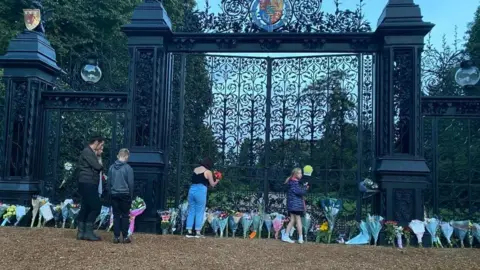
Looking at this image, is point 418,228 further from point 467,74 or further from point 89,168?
point 89,168

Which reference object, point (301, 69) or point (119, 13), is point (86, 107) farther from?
point (119, 13)

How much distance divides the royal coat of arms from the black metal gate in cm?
64

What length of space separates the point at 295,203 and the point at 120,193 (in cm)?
287

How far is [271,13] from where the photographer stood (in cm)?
880

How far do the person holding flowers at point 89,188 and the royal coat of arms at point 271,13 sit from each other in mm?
3824

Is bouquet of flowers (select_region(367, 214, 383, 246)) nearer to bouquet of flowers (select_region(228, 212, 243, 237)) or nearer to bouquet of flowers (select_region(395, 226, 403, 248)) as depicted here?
bouquet of flowers (select_region(395, 226, 403, 248))

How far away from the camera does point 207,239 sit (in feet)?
24.8

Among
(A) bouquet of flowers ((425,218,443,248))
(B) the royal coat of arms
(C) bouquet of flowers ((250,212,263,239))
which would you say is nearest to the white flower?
(C) bouquet of flowers ((250,212,263,239))

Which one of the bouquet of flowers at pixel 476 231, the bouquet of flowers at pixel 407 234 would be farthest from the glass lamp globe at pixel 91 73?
the bouquet of flowers at pixel 476 231

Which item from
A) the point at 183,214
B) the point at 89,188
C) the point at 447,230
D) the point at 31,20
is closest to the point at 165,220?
the point at 183,214

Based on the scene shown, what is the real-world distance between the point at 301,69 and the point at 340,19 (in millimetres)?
1171

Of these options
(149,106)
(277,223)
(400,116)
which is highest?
(149,106)

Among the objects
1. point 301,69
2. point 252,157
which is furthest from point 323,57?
point 252,157

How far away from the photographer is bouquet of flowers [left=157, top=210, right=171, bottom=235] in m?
8.07
